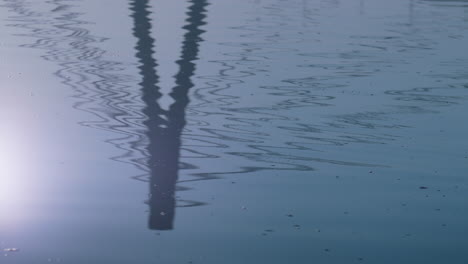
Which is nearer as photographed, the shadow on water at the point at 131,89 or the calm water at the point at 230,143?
the calm water at the point at 230,143

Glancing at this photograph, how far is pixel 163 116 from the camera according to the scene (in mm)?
8562

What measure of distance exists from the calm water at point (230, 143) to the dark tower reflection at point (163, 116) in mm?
21

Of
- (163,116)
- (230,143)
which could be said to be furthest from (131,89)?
(230,143)

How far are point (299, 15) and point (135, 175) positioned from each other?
9.40 meters

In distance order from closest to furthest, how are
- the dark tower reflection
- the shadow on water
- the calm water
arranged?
the calm water, the dark tower reflection, the shadow on water

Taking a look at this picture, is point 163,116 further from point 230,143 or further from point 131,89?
point 131,89

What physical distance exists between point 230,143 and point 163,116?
1155 millimetres

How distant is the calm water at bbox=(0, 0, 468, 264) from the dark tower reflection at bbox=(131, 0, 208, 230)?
21mm

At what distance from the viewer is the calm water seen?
5371mm

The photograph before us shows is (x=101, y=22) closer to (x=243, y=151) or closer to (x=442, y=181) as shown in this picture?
(x=243, y=151)

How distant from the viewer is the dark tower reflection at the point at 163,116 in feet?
19.7

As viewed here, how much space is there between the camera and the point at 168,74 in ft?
34.3

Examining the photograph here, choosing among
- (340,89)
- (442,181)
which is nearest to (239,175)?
(442,181)

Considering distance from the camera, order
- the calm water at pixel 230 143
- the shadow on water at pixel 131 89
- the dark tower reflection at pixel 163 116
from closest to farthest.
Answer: the calm water at pixel 230 143 < the dark tower reflection at pixel 163 116 < the shadow on water at pixel 131 89
